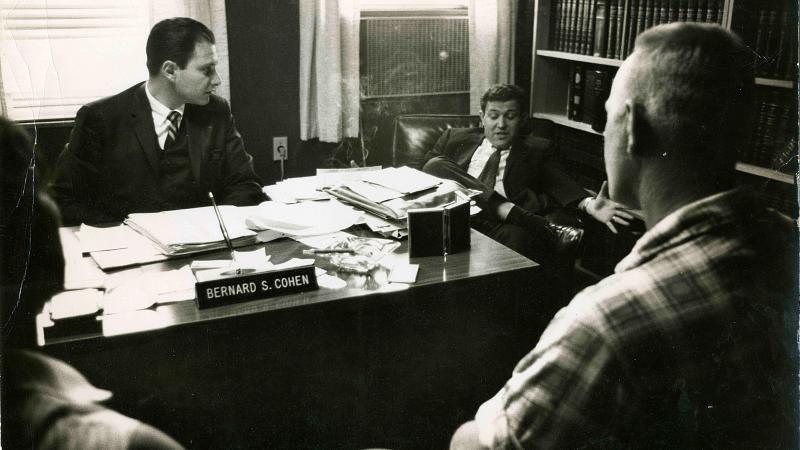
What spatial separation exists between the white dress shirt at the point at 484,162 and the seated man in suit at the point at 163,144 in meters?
1.05

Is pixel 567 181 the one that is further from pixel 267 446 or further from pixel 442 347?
pixel 267 446

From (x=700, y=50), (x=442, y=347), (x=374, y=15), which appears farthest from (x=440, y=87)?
(x=700, y=50)

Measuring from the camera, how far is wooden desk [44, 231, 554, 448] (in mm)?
1396

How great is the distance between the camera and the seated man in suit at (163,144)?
2.40 m

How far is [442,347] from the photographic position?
1.75 m

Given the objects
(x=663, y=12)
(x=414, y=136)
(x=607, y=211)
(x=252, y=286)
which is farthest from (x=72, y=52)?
(x=663, y=12)

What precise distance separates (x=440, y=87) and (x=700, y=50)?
2.93 metres

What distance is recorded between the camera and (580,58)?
3426 mm

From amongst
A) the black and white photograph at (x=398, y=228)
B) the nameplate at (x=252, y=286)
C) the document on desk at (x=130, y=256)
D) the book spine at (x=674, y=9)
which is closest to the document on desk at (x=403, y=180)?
the black and white photograph at (x=398, y=228)

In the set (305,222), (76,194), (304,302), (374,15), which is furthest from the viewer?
(374,15)

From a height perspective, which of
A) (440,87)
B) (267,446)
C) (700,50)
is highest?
(700,50)

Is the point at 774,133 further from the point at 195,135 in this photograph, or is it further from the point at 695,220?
the point at 195,135

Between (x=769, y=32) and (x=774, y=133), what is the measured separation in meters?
0.36

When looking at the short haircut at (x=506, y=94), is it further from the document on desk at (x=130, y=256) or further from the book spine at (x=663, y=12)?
the document on desk at (x=130, y=256)
